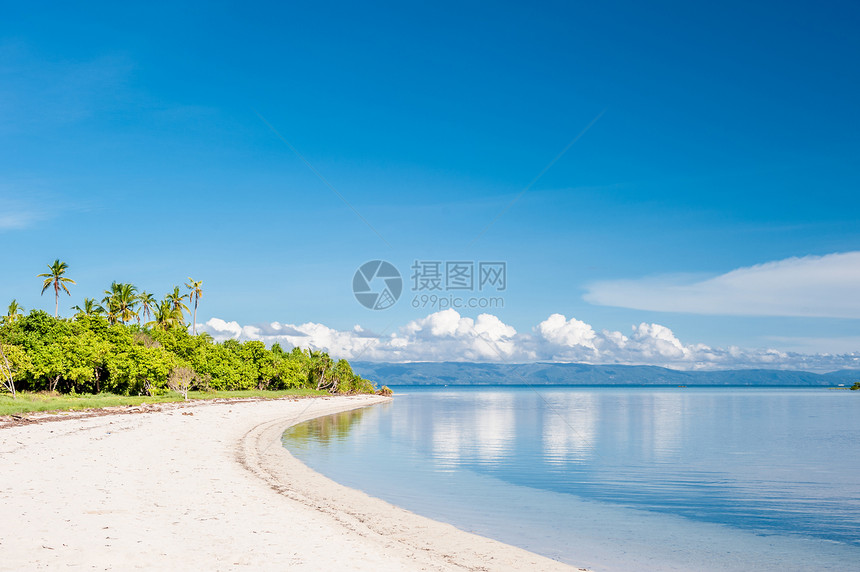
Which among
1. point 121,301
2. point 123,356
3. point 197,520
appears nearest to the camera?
point 197,520

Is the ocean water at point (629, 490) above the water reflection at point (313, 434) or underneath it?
above

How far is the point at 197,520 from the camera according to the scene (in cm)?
1254

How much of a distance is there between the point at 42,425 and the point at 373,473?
17640 mm

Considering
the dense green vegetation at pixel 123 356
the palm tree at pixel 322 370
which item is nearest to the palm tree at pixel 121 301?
the dense green vegetation at pixel 123 356

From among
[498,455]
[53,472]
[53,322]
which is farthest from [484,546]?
[53,322]

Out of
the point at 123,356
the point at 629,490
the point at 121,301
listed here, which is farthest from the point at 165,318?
the point at 629,490

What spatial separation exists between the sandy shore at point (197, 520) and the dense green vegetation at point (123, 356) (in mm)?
28846

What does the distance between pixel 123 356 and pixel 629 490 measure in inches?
1881

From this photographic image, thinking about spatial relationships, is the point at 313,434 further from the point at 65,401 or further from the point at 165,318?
the point at 165,318

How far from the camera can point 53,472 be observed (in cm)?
1678

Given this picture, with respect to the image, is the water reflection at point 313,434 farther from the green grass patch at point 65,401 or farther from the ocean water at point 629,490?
the green grass patch at point 65,401

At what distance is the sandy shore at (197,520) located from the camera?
32.9 ft

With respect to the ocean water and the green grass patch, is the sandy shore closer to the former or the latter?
the ocean water

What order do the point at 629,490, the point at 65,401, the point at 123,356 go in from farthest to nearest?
the point at 123,356 → the point at 65,401 → the point at 629,490
